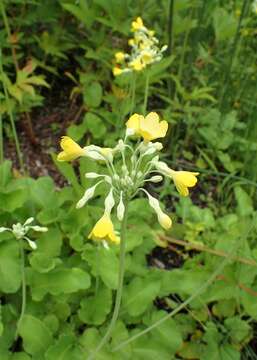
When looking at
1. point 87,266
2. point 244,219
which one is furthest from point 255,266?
point 87,266

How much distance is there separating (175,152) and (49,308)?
1419mm

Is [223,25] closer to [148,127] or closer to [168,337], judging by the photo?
[168,337]

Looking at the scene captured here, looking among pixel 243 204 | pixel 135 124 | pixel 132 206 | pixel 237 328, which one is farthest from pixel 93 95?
pixel 135 124

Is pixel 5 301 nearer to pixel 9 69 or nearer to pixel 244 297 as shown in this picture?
pixel 244 297

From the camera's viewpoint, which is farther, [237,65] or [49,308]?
[237,65]

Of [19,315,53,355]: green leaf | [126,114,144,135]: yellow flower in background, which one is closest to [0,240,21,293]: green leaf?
[19,315,53,355]: green leaf

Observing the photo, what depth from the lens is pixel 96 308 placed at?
1.94 m

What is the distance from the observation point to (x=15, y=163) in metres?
3.04

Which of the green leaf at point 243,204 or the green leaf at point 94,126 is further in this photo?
the green leaf at point 94,126

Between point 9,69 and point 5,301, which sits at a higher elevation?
point 9,69

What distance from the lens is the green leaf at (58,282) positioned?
1854mm

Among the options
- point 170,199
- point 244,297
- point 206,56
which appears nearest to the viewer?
point 244,297

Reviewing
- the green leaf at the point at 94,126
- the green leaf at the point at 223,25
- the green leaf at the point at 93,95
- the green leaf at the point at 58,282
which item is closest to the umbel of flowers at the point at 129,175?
the green leaf at the point at 58,282

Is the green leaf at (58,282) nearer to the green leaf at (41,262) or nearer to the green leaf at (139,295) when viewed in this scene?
the green leaf at (41,262)
